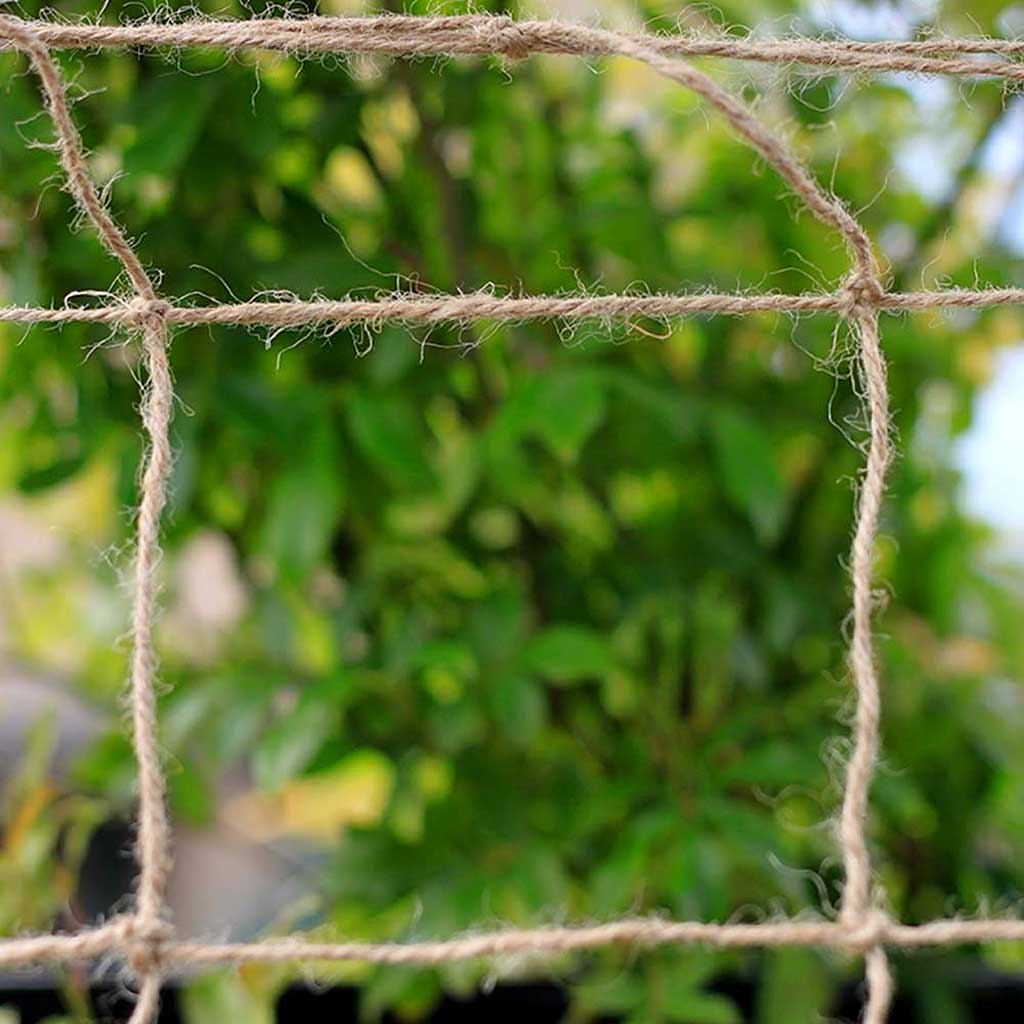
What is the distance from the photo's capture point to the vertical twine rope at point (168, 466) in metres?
0.36

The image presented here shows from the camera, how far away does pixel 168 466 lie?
1.29 feet

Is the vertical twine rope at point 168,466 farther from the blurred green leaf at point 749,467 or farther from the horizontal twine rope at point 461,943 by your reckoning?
the blurred green leaf at point 749,467

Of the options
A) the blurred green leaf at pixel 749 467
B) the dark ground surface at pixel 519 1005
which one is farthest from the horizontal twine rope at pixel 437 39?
the dark ground surface at pixel 519 1005

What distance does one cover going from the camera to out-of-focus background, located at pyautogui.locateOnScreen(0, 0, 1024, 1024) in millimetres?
673

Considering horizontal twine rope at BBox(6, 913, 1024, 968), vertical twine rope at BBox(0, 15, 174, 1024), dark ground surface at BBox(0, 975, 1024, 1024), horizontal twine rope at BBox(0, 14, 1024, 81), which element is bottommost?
dark ground surface at BBox(0, 975, 1024, 1024)

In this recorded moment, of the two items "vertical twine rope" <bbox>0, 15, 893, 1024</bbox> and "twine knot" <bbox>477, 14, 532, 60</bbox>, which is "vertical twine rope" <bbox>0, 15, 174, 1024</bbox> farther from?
"twine knot" <bbox>477, 14, 532, 60</bbox>

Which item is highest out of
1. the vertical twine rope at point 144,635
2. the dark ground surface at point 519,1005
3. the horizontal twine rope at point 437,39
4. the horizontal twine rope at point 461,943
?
the horizontal twine rope at point 437,39

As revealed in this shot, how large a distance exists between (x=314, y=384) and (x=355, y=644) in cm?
17

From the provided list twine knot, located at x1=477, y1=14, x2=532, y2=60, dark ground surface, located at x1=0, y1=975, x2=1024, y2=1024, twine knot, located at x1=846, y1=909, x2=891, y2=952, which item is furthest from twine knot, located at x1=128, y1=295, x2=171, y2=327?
dark ground surface, located at x1=0, y1=975, x2=1024, y2=1024

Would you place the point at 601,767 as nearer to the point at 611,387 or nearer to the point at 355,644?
the point at 355,644

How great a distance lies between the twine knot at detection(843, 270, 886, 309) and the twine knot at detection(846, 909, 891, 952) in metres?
0.18

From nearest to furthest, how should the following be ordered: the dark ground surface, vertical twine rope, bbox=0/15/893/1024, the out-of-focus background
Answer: vertical twine rope, bbox=0/15/893/1024 < the out-of-focus background < the dark ground surface

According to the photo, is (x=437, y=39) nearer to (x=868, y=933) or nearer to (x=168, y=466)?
(x=168, y=466)

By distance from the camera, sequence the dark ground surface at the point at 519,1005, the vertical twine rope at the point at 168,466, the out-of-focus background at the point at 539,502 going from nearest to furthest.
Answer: the vertical twine rope at the point at 168,466 < the out-of-focus background at the point at 539,502 < the dark ground surface at the point at 519,1005
